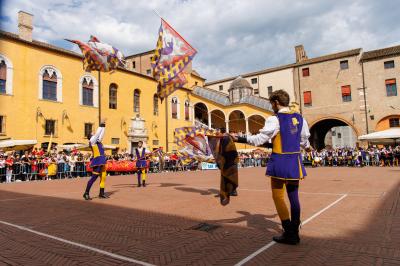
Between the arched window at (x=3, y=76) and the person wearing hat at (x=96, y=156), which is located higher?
the arched window at (x=3, y=76)

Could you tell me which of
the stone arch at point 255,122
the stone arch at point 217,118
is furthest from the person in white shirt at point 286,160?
the stone arch at point 217,118

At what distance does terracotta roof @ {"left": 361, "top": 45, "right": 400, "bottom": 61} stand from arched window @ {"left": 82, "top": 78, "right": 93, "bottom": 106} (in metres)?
33.7

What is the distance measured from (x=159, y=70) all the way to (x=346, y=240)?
278 inches

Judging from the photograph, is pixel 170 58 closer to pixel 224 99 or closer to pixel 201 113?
pixel 224 99

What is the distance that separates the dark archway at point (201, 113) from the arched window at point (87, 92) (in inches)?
753

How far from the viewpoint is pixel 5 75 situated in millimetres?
23859

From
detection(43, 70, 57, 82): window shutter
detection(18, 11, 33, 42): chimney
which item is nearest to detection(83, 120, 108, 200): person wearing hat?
detection(43, 70, 57, 82): window shutter

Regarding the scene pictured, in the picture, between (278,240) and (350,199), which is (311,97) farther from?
(278,240)

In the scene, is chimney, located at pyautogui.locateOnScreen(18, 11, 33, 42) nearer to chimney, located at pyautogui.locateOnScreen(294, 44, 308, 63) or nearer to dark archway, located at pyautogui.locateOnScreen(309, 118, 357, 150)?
dark archway, located at pyautogui.locateOnScreen(309, 118, 357, 150)

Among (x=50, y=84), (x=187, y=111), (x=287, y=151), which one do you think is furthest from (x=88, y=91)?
(x=287, y=151)

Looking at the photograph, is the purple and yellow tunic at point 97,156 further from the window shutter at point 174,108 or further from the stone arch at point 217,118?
the stone arch at point 217,118

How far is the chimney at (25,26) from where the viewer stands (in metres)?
26.0

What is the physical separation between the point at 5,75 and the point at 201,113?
29.1m

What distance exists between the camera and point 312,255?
3.88 meters
